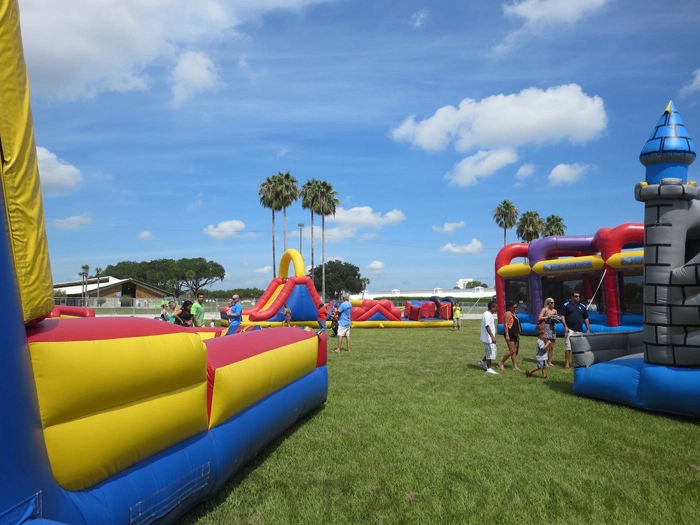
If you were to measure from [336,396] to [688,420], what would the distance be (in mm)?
4292

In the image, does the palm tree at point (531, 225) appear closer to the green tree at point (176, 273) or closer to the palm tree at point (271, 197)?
the palm tree at point (271, 197)

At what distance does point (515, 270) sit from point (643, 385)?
12.1 metres

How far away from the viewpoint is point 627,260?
49.7ft

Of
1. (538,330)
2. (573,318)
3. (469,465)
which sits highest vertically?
(573,318)

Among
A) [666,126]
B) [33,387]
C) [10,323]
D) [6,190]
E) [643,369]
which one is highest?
[666,126]

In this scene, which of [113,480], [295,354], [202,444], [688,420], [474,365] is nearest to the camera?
[113,480]

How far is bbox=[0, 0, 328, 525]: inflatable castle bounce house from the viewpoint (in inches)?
79.3

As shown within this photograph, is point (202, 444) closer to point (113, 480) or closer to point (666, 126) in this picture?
point (113, 480)

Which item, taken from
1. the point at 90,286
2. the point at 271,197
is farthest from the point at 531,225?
the point at 90,286

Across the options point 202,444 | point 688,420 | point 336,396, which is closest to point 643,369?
point 688,420

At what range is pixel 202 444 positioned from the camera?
3375mm

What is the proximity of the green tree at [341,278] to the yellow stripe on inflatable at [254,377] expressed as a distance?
66932mm

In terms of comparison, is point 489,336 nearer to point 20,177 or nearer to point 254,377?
point 254,377

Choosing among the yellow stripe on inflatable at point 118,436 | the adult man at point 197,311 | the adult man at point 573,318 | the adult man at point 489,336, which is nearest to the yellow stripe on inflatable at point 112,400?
the yellow stripe on inflatable at point 118,436
